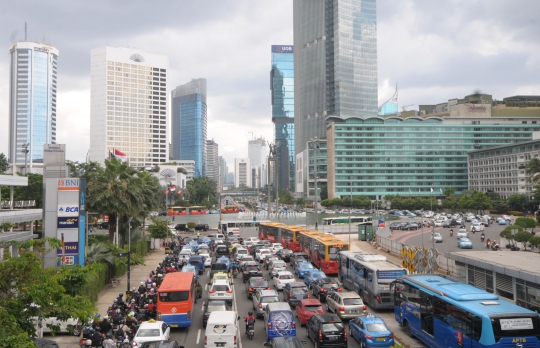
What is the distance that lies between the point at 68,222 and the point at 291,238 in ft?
91.4

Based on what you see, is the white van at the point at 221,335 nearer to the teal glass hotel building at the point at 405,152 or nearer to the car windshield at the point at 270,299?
the car windshield at the point at 270,299

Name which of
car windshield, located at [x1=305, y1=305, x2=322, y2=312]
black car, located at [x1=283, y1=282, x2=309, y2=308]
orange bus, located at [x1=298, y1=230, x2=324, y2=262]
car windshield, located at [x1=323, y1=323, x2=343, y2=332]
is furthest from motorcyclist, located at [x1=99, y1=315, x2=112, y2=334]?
orange bus, located at [x1=298, y1=230, x2=324, y2=262]

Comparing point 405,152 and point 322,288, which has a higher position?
point 405,152

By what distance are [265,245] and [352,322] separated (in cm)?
3122

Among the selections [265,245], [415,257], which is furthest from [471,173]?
[415,257]

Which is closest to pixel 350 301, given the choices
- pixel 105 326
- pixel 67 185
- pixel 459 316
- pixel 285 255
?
pixel 459 316

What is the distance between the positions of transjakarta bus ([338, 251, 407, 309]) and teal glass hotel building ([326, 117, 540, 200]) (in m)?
130

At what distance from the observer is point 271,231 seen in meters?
61.9

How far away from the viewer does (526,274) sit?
699 inches

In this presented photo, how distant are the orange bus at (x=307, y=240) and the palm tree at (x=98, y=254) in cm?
1778

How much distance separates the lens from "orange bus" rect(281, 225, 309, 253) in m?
50.7

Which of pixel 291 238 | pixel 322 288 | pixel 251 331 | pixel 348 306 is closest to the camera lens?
pixel 251 331

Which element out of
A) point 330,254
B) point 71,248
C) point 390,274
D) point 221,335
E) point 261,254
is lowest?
point 261,254

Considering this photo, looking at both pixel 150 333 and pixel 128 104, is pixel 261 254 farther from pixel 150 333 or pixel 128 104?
pixel 128 104
